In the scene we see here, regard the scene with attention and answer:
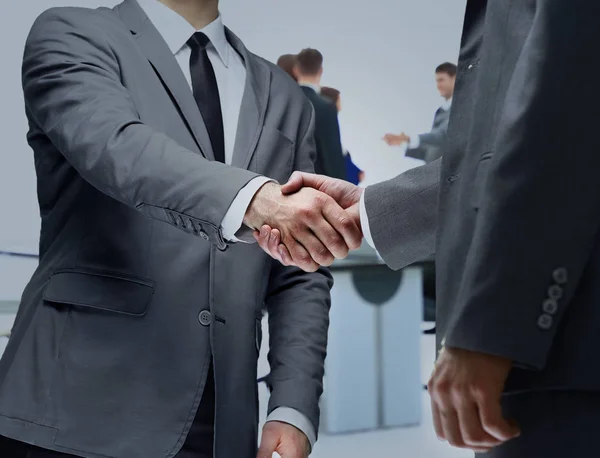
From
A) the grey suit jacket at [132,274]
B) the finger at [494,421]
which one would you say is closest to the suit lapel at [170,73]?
the grey suit jacket at [132,274]

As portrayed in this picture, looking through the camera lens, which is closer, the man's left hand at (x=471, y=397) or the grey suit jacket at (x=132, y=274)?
the man's left hand at (x=471, y=397)

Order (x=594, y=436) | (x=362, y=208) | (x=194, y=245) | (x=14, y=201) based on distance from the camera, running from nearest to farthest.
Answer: (x=594, y=436)
(x=362, y=208)
(x=194, y=245)
(x=14, y=201)

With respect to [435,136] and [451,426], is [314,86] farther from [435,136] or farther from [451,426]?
[451,426]

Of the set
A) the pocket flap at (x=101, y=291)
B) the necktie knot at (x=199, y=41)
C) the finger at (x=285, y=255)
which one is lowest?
the pocket flap at (x=101, y=291)

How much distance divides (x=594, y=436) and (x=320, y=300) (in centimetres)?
92

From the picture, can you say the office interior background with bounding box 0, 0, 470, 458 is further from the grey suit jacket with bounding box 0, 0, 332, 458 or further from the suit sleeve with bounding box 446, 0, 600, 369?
the suit sleeve with bounding box 446, 0, 600, 369

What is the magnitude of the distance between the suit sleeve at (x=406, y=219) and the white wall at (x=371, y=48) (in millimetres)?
1951

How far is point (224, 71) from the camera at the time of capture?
1661mm

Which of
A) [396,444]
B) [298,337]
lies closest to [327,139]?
[396,444]

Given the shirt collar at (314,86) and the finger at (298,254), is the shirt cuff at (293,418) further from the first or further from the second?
the shirt collar at (314,86)

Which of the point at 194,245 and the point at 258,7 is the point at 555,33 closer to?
the point at 194,245

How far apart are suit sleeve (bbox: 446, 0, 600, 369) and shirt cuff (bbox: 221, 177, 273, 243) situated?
612mm

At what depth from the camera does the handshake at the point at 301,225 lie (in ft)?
4.40

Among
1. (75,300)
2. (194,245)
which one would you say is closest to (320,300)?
(194,245)
